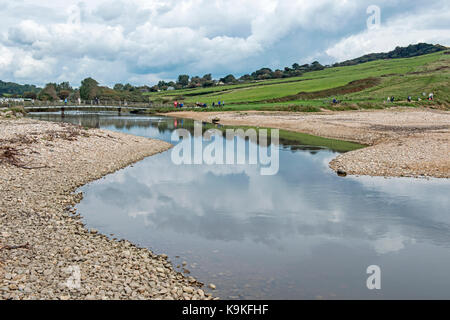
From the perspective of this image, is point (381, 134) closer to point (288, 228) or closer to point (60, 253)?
point (288, 228)

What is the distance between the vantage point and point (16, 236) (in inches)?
488

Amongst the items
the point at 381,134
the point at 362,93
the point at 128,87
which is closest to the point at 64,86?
the point at 128,87

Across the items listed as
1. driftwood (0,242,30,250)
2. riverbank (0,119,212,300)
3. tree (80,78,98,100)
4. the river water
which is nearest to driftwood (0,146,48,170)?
riverbank (0,119,212,300)

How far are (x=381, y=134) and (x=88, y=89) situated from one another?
125 m

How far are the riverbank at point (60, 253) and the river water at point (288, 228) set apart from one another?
0.92 meters

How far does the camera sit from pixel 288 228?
51.1 ft

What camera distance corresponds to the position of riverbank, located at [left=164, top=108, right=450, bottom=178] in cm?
2617

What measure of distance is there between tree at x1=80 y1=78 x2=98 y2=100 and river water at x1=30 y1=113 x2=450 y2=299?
127 metres

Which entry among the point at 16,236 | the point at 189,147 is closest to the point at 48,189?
the point at 16,236

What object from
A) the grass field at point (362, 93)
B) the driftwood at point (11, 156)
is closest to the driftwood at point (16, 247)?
the driftwood at point (11, 156)

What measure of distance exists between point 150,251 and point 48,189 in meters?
8.72

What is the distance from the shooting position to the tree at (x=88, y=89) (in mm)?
142550
